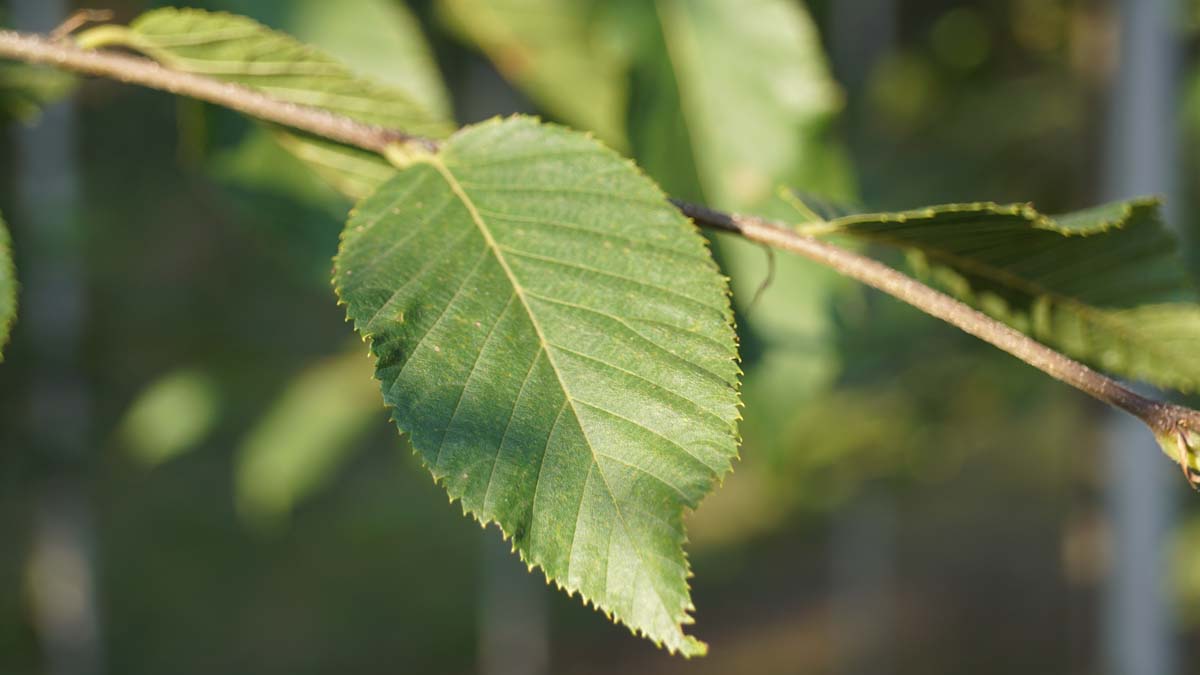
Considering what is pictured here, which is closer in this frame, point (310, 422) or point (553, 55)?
point (553, 55)

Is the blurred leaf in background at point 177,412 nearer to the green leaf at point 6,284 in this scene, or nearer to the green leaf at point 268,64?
the green leaf at point 268,64

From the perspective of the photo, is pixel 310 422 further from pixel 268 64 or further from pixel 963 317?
pixel 963 317

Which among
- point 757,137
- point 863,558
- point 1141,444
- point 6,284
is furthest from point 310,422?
point 863,558

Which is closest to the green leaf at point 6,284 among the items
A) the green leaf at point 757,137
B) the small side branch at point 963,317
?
the small side branch at point 963,317

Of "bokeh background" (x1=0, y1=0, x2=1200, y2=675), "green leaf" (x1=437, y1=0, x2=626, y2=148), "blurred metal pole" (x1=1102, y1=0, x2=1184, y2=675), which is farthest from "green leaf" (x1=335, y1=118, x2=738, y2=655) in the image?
"blurred metal pole" (x1=1102, y1=0, x2=1184, y2=675)

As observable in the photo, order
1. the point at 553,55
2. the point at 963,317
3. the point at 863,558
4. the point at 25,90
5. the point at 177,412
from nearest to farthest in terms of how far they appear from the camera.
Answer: the point at 963,317 → the point at 25,90 → the point at 553,55 → the point at 177,412 → the point at 863,558

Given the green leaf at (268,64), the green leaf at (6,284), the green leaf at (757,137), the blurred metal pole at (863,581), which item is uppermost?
the blurred metal pole at (863,581)

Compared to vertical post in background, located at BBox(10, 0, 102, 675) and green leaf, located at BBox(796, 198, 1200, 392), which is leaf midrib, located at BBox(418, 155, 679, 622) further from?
vertical post in background, located at BBox(10, 0, 102, 675)
